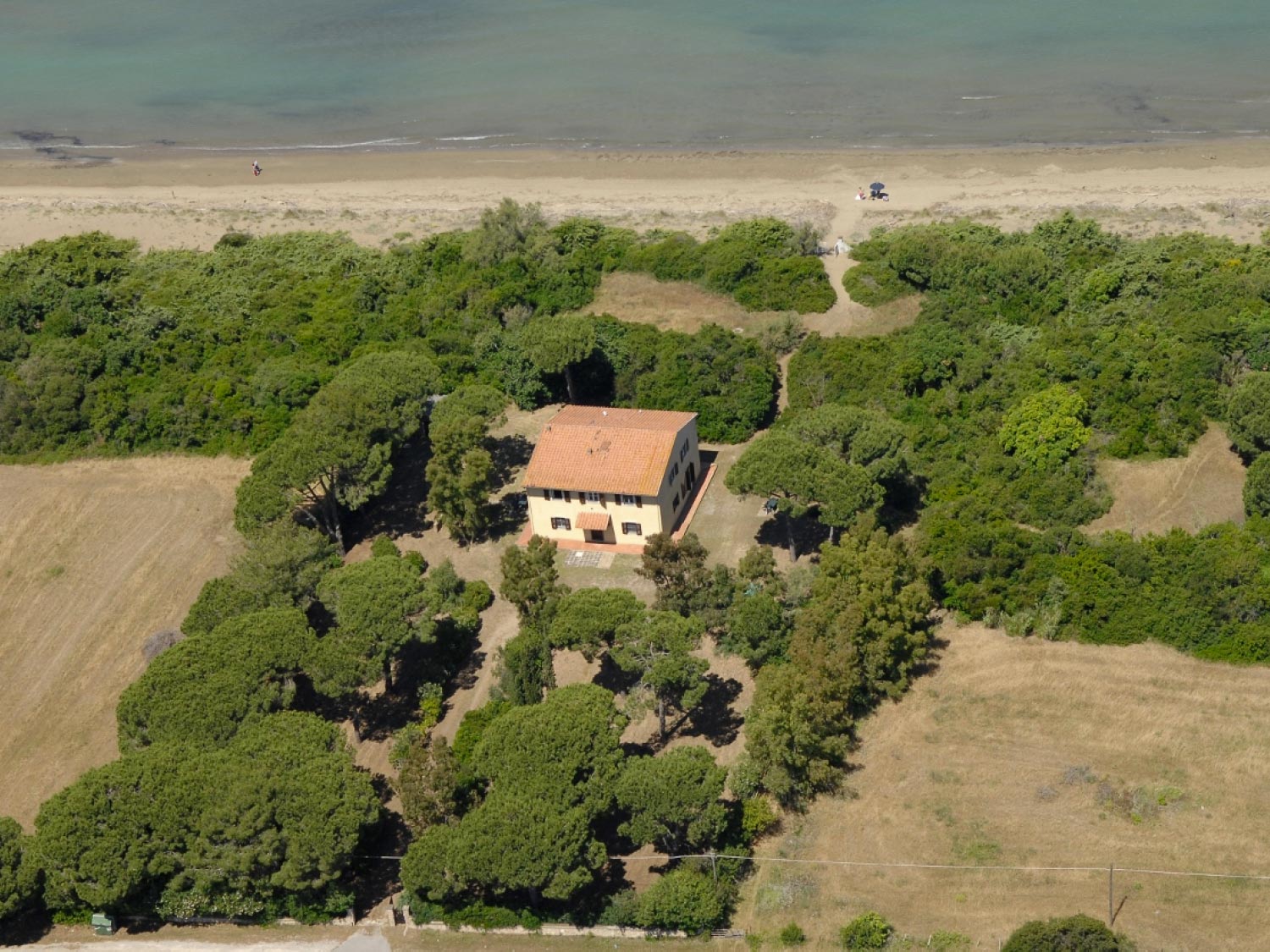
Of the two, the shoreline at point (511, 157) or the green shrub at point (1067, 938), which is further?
the shoreline at point (511, 157)

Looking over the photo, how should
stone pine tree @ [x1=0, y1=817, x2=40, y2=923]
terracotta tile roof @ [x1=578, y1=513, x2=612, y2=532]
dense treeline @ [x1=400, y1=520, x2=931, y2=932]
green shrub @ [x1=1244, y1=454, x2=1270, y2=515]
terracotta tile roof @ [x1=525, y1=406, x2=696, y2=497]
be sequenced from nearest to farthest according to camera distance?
dense treeline @ [x1=400, y1=520, x2=931, y2=932], stone pine tree @ [x1=0, y1=817, x2=40, y2=923], green shrub @ [x1=1244, y1=454, x2=1270, y2=515], terracotta tile roof @ [x1=525, y1=406, x2=696, y2=497], terracotta tile roof @ [x1=578, y1=513, x2=612, y2=532]

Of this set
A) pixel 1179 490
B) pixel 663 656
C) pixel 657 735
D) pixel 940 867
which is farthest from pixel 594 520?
pixel 1179 490

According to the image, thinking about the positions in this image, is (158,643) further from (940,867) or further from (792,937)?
(940,867)

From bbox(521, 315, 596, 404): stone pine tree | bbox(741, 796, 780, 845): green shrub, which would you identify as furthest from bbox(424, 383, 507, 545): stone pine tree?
bbox(741, 796, 780, 845): green shrub

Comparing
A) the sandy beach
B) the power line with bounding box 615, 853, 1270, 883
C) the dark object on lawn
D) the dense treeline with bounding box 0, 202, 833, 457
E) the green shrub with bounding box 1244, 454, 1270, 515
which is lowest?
the power line with bounding box 615, 853, 1270, 883

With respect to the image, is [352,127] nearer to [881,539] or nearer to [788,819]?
[881,539]

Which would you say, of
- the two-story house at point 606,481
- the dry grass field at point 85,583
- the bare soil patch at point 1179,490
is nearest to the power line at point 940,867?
the dry grass field at point 85,583

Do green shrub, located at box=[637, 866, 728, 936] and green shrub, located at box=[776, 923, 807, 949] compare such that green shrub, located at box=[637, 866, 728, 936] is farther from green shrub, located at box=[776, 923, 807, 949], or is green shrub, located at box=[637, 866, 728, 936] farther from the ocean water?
the ocean water

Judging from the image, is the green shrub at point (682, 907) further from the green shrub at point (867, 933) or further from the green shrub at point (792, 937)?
the green shrub at point (867, 933)
